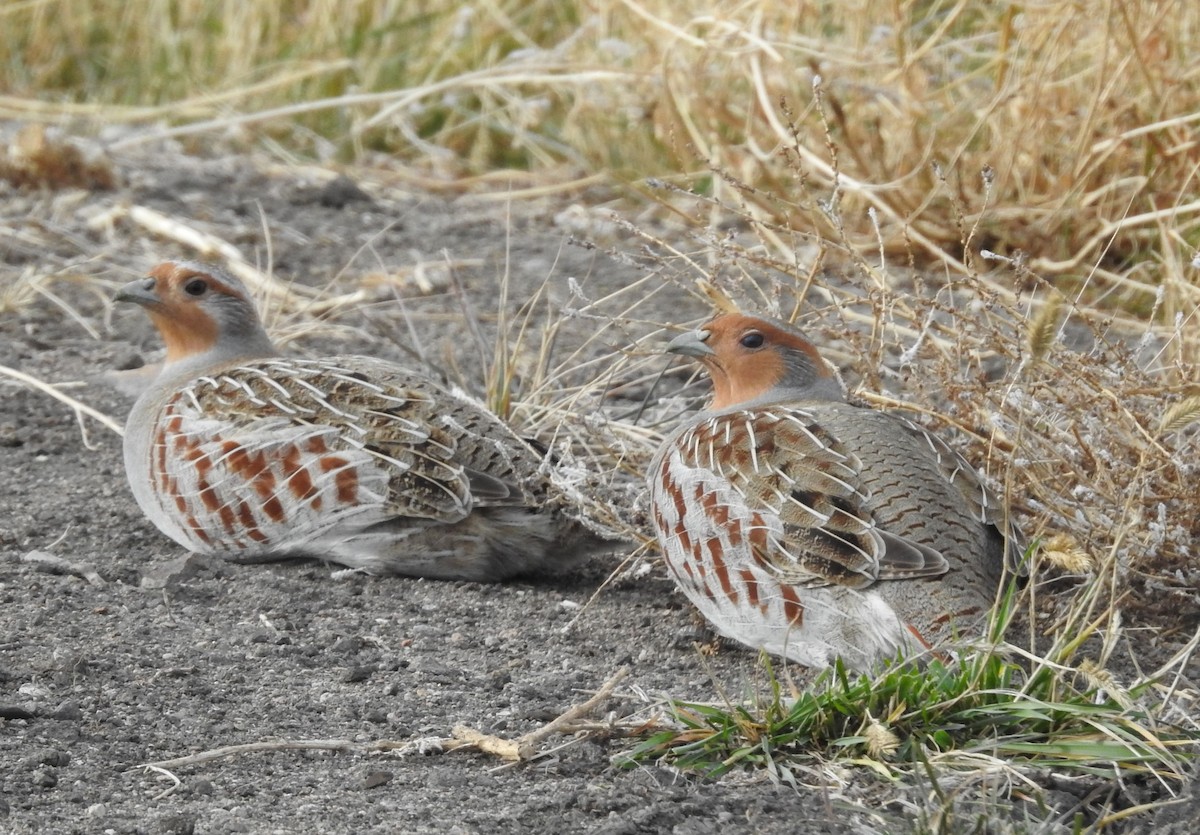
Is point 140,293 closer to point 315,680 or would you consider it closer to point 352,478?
point 352,478

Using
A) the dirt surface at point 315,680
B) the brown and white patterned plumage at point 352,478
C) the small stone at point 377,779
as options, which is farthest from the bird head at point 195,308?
the small stone at point 377,779

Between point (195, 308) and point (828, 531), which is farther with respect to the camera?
point (195, 308)

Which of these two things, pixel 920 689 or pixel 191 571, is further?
pixel 191 571

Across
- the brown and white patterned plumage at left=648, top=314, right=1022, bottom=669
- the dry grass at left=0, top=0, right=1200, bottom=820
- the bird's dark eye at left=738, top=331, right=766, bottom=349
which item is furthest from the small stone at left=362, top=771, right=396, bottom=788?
the bird's dark eye at left=738, top=331, right=766, bottom=349

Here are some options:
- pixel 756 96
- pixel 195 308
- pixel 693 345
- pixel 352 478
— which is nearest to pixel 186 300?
pixel 195 308

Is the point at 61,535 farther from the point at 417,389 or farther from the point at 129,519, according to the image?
the point at 417,389

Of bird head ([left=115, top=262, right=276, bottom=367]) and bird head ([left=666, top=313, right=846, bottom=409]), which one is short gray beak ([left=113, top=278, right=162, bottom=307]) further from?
bird head ([left=666, top=313, right=846, bottom=409])

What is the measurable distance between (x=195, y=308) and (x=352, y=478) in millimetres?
936

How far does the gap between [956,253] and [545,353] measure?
232cm

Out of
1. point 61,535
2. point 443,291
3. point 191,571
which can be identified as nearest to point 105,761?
point 191,571

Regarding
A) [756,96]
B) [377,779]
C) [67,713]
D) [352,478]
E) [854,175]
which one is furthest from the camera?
[854,175]

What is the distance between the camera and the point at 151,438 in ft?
14.8

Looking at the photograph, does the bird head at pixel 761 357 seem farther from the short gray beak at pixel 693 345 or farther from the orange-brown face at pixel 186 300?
the orange-brown face at pixel 186 300

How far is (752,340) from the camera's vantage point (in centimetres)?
401
